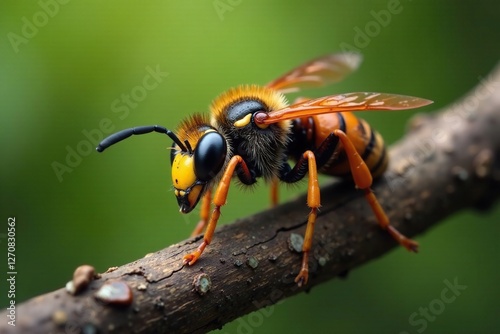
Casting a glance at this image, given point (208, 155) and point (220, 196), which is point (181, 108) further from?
point (220, 196)

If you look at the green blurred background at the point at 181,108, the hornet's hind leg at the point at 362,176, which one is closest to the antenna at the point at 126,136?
the green blurred background at the point at 181,108

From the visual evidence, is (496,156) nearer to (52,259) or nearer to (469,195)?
(469,195)

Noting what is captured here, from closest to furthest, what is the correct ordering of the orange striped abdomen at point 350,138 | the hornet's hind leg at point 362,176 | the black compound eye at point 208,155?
the black compound eye at point 208,155 → the hornet's hind leg at point 362,176 → the orange striped abdomen at point 350,138

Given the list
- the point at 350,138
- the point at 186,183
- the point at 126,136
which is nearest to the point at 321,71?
the point at 350,138

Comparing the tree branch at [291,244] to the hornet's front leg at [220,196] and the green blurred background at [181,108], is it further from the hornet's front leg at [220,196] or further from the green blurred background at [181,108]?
the green blurred background at [181,108]

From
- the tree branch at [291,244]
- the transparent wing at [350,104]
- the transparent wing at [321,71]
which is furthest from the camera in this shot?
the transparent wing at [321,71]

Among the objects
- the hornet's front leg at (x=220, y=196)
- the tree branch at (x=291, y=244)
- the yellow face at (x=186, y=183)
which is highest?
the yellow face at (x=186, y=183)

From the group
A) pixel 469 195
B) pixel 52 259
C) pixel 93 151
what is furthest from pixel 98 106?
pixel 469 195
